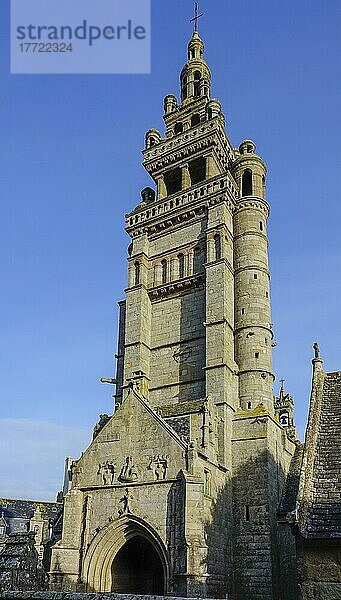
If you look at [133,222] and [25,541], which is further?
[133,222]

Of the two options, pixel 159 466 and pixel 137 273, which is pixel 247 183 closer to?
pixel 137 273

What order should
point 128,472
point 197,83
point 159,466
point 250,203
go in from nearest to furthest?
1. point 159,466
2. point 128,472
3. point 250,203
4. point 197,83

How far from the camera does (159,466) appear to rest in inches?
820

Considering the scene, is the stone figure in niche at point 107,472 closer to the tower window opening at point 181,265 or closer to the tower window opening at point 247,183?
the tower window opening at point 181,265

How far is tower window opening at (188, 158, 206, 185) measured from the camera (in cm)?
3414

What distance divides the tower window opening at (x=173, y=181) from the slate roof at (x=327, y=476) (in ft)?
77.0

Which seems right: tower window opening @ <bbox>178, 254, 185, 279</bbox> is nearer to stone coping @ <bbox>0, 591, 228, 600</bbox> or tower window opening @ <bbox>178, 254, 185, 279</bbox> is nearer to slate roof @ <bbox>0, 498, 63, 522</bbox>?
slate roof @ <bbox>0, 498, 63, 522</bbox>

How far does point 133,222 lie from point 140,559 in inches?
734

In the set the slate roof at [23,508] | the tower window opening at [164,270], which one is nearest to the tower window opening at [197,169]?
the tower window opening at [164,270]

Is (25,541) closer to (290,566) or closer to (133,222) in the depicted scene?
(290,566)

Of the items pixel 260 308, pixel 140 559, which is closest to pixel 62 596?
pixel 140 559

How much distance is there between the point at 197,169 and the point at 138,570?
76.3 ft

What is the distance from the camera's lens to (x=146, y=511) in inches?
805

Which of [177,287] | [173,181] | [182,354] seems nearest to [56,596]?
[182,354]
